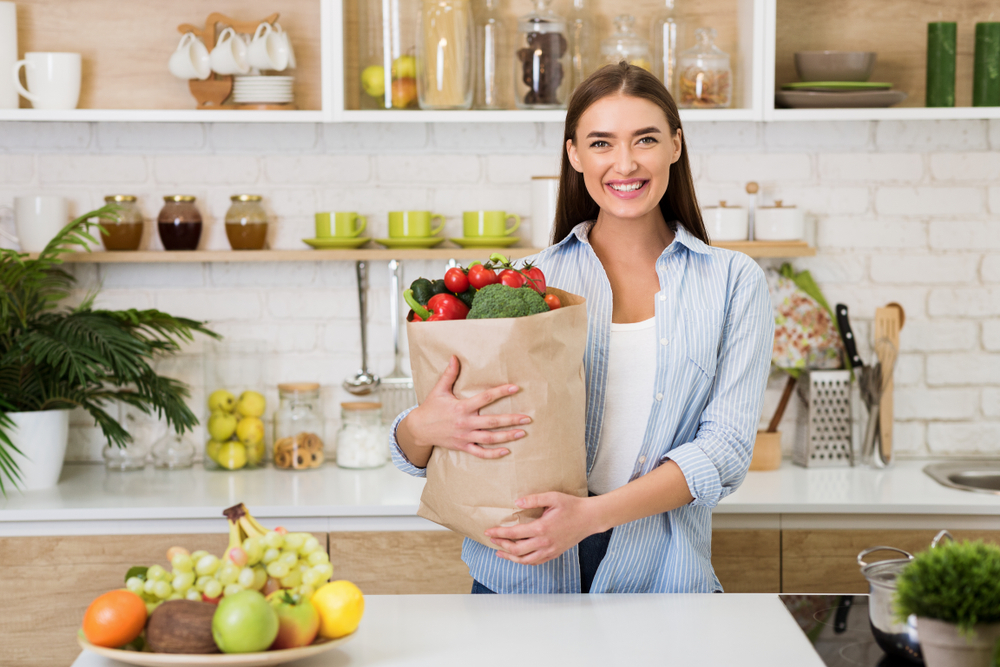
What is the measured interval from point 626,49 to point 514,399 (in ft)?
4.44

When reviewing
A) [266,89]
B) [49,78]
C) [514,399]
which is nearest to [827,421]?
[514,399]

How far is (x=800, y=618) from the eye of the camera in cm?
119

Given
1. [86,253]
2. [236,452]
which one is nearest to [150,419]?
[236,452]

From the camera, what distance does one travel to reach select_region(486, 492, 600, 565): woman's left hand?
3.95 ft

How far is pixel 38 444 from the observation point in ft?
7.12

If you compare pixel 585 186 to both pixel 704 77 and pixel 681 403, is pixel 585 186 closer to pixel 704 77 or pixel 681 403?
pixel 681 403

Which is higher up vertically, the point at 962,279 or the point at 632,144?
the point at 632,144

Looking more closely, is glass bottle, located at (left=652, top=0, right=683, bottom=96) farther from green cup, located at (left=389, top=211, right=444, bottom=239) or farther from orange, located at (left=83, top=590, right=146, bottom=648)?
orange, located at (left=83, top=590, right=146, bottom=648)

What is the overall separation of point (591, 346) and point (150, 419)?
154 cm

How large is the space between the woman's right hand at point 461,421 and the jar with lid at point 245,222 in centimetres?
130

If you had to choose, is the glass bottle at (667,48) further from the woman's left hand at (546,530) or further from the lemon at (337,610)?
the lemon at (337,610)

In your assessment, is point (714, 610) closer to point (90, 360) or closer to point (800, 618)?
point (800, 618)

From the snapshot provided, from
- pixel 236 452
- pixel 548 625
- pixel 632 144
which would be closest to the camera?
pixel 548 625

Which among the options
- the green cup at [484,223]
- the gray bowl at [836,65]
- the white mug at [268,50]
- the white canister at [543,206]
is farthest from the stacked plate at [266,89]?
the gray bowl at [836,65]
